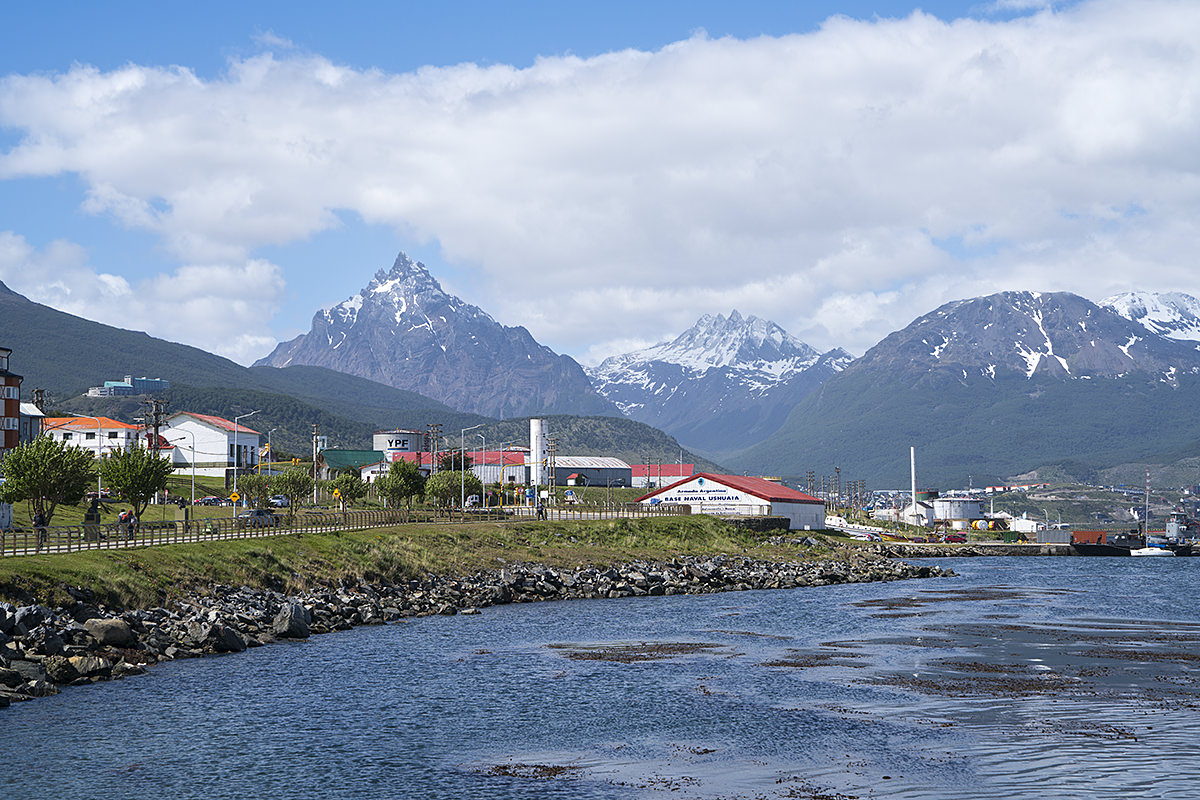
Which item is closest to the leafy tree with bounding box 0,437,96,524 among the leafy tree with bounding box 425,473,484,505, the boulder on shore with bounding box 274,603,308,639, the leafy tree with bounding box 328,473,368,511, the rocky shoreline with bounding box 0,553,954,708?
the rocky shoreline with bounding box 0,553,954,708

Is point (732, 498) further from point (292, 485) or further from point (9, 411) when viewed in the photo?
point (9, 411)

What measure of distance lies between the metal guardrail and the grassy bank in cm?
239

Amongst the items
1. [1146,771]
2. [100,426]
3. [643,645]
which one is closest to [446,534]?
[643,645]

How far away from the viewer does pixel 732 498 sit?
484 ft

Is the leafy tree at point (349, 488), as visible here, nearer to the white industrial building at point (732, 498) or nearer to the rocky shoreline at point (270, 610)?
the white industrial building at point (732, 498)

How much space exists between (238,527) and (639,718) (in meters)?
50.9

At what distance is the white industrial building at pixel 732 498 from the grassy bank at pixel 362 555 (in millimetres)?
12386

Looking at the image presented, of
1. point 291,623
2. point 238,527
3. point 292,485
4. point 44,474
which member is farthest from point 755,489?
point 291,623

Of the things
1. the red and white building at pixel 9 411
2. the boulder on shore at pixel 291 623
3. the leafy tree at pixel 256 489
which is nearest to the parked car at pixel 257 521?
the boulder on shore at pixel 291 623

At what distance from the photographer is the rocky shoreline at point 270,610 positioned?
143 feet

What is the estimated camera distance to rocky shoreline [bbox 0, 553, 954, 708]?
143 feet

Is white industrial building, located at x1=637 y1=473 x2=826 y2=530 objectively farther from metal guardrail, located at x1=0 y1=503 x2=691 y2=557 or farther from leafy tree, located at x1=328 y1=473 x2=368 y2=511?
leafy tree, located at x1=328 y1=473 x2=368 y2=511

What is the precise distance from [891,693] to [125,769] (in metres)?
28.5

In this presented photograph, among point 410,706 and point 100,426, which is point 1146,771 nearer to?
point 410,706
